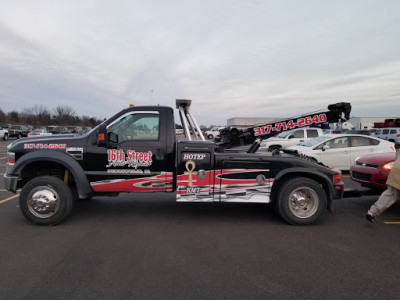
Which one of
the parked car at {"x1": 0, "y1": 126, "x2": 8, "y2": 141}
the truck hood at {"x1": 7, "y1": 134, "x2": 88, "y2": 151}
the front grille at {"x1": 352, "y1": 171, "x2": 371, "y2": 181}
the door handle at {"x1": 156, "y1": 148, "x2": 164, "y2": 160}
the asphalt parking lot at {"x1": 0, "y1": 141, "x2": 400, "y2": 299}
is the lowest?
the asphalt parking lot at {"x1": 0, "y1": 141, "x2": 400, "y2": 299}

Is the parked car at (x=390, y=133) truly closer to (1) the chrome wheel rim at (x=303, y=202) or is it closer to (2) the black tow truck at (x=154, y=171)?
(1) the chrome wheel rim at (x=303, y=202)

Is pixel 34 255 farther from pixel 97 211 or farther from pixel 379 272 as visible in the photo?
pixel 379 272

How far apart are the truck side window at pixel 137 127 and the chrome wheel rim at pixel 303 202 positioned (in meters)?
2.62

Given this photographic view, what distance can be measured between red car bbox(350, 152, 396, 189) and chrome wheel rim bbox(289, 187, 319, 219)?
1624 millimetres

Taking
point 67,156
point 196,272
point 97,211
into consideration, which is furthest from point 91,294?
point 97,211

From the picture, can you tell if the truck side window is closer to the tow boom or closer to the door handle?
the door handle

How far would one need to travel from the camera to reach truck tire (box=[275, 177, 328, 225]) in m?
4.68

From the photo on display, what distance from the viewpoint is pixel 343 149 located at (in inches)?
373

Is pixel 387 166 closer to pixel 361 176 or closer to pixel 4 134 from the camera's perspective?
pixel 361 176

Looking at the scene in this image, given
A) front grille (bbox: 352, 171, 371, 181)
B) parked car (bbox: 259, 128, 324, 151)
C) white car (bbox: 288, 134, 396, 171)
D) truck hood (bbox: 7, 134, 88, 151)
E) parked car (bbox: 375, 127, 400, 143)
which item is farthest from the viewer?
parked car (bbox: 375, 127, 400, 143)

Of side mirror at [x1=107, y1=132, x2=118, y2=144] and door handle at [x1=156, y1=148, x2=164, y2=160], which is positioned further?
door handle at [x1=156, y1=148, x2=164, y2=160]

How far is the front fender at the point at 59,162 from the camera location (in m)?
4.50

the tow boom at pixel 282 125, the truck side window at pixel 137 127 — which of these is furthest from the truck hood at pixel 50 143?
the tow boom at pixel 282 125

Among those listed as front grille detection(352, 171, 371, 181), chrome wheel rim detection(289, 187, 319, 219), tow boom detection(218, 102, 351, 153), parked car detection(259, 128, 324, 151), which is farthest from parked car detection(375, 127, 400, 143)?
chrome wheel rim detection(289, 187, 319, 219)
